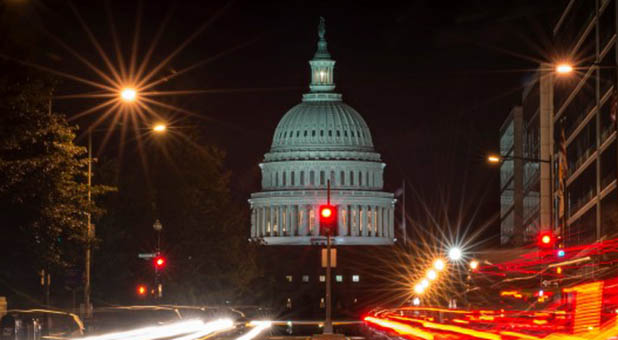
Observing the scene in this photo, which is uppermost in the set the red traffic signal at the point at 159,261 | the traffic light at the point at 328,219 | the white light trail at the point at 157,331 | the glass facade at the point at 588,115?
the glass facade at the point at 588,115

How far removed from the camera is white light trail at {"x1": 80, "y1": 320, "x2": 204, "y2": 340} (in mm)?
28961

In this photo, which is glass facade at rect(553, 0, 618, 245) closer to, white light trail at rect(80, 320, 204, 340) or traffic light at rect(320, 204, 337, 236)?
traffic light at rect(320, 204, 337, 236)

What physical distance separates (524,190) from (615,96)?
96983mm

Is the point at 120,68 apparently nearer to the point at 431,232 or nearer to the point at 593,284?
the point at 593,284

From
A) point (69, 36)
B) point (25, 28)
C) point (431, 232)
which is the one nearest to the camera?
point (25, 28)

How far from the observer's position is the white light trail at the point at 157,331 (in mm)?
28961

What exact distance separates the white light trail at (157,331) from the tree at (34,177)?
389 cm

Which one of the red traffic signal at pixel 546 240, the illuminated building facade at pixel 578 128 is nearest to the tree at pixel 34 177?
the red traffic signal at pixel 546 240

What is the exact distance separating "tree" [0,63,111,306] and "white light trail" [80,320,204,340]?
12.8 feet

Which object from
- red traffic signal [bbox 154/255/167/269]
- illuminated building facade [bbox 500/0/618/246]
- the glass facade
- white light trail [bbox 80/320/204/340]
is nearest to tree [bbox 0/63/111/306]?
white light trail [bbox 80/320/204/340]

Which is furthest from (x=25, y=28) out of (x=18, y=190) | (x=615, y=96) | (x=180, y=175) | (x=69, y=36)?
(x=180, y=175)

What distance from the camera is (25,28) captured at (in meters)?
35.4

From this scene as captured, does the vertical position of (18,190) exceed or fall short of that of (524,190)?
it falls short

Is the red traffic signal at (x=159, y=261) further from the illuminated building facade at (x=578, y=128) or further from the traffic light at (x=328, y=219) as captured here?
the traffic light at (x=328, y=219)
